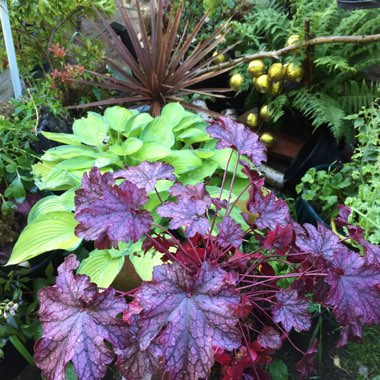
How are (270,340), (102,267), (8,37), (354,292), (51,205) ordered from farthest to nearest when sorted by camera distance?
1. (8,37)
2. (51,205)
3. (102,267)
4. (270,340)
5. (354,292)

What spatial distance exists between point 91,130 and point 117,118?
15 centimetres

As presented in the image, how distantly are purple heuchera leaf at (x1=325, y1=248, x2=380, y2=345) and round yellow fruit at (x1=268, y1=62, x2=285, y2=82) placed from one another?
54.5 inches

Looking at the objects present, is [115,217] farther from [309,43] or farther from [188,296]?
[309,43]

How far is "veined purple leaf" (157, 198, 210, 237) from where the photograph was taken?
3.27 ft

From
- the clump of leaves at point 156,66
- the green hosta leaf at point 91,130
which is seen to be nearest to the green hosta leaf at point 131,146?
the green hosta leaf at point 91,130

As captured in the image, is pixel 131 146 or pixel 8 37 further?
pixel 8 37

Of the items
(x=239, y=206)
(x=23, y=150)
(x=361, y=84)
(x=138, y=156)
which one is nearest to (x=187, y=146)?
(x=138, y=156)

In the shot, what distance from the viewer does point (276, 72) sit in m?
2.12

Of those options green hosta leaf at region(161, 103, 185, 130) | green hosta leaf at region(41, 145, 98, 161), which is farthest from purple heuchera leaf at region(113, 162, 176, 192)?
green hosta leaf at region(161, 103, 185, 130)

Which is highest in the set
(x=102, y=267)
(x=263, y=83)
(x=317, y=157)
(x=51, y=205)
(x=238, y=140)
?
(x=238, y=140)

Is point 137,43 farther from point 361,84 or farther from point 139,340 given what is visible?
point 139,340

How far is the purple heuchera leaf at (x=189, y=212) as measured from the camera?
1.00 metres

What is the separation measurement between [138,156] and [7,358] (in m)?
0.91

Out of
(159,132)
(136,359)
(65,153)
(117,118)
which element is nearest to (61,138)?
(65,153)
